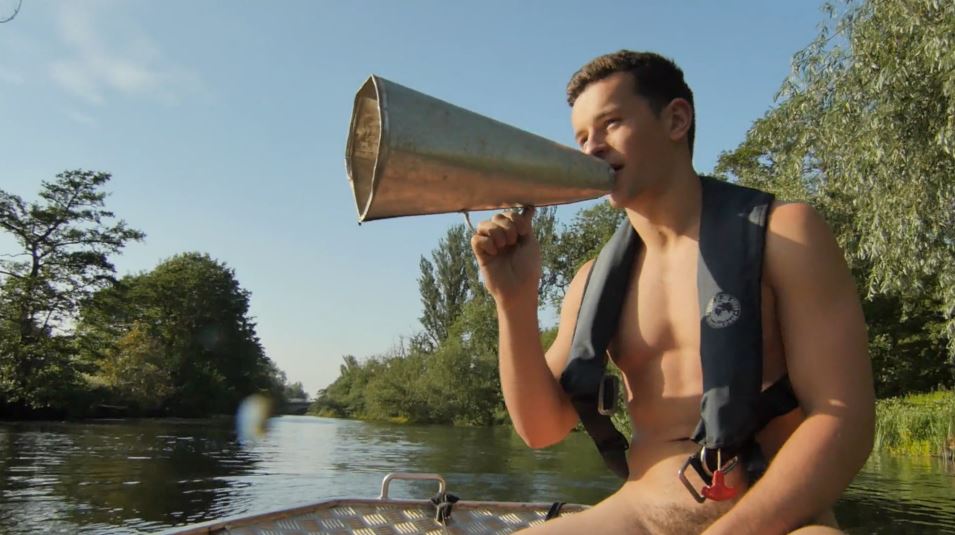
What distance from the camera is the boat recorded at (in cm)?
347

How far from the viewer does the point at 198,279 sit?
6094cm

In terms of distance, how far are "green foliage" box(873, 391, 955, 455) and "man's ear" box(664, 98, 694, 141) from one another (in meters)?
16.9

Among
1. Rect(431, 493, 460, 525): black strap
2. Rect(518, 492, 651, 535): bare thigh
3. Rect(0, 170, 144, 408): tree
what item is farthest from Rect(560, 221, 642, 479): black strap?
Rect(0, 170, 144, 408): tree

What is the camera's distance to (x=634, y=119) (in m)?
2.00

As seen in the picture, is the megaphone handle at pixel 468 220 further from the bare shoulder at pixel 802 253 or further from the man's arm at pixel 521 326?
the bare shoulder at pixel 802 253

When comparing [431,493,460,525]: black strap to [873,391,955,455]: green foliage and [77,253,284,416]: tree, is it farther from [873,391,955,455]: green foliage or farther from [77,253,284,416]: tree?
[77,253,284,416]: tree

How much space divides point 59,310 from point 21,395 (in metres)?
4.10

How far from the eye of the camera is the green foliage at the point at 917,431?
16.5 metres

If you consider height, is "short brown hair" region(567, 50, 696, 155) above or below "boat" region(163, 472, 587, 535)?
above

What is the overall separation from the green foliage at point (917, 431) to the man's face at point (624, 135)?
16964mm

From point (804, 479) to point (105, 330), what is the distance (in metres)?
50.5

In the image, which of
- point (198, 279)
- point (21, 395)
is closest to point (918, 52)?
point (21, 395)

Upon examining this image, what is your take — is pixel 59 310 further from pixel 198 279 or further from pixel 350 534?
pixel 350 534

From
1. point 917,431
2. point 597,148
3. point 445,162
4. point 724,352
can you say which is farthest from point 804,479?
point 917,431
